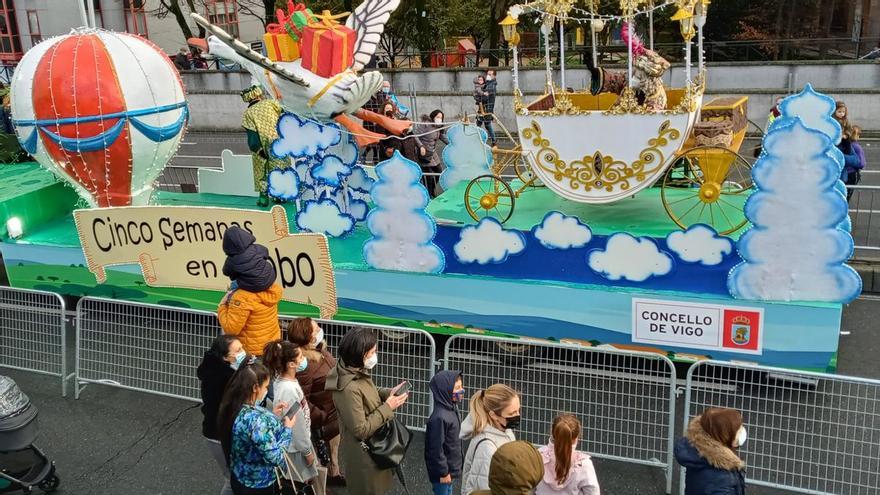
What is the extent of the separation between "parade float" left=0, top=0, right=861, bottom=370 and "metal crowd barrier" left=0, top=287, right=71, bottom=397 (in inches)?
22.3

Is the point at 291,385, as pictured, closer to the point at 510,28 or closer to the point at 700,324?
the point at 700,324

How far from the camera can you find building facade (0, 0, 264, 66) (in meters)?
26.9

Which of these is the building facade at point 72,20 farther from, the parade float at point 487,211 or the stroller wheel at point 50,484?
the stroller wheel at point 50,484

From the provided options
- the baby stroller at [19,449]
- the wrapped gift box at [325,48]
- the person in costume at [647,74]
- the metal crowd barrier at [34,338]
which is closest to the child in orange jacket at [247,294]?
the baby stroller at [19,449]

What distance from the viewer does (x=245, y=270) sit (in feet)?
17.3

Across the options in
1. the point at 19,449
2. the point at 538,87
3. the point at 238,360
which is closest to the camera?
the point at 238,360

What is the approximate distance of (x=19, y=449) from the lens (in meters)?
5.05

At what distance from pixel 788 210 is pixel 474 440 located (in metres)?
3.20

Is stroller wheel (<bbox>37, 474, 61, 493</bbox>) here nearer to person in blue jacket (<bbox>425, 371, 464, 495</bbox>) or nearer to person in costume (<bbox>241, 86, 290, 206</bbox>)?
person in blue jacket (<bbox>425, 371, 464, 495</bbox>)

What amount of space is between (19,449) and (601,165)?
15.4ft

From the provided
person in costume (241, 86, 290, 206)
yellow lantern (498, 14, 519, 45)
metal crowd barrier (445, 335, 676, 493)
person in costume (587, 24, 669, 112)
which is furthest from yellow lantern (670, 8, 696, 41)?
person in costume (241, 86, 290, 206)

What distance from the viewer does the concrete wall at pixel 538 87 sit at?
55.1ft

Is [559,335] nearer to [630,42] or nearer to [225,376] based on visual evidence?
[630,42]

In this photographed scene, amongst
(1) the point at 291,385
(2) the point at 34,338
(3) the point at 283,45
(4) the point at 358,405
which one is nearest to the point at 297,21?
(3) the point at 283,45
